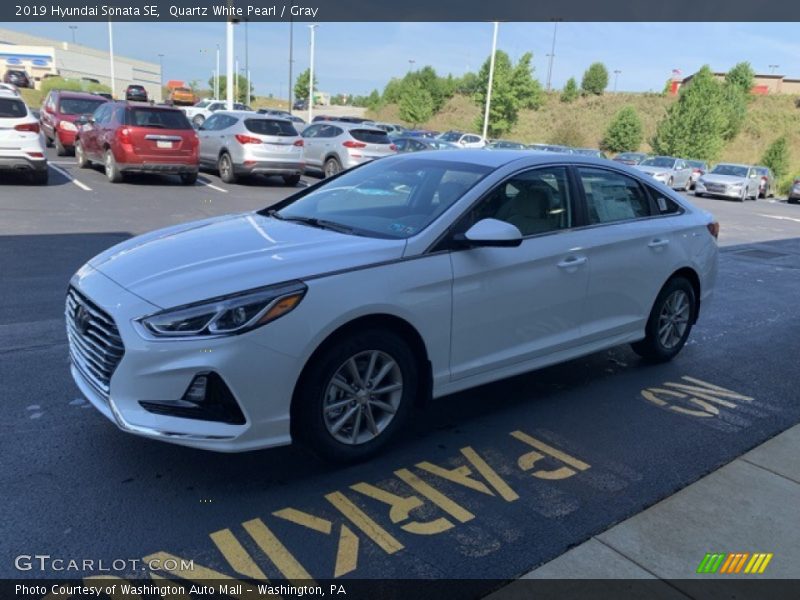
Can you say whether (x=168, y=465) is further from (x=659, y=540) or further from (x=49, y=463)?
(x=659, y=540)

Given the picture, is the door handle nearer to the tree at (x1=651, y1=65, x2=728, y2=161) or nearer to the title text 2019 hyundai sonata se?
the title text 2019 hyundai sonata se

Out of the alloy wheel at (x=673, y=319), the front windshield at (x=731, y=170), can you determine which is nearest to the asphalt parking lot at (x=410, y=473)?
the alloy wheel at (x=673, y=319)

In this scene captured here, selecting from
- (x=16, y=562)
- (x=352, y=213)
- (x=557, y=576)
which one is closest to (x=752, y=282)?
(x=352, y=213)

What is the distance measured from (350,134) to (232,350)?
15931mm

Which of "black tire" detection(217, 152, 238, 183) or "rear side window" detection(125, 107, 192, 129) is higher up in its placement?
"rear side window" detection(125, 107, 192, 129)

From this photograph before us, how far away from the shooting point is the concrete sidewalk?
290 centimetres

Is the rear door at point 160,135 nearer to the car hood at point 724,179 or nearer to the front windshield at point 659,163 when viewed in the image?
the front windshield at point 659,163

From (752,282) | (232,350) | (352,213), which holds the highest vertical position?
(352,213)

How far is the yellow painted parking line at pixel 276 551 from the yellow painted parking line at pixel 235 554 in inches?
3.0

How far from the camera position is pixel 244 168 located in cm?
1648

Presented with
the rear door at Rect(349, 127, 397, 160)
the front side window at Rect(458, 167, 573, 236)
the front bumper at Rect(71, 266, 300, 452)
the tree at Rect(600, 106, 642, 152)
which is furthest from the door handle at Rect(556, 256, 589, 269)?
the tree at Rect(600, 106, 642, 152)

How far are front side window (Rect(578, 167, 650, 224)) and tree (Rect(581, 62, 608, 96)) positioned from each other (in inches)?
3214

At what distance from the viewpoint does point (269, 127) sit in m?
16.6

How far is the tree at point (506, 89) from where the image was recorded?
5319 centimetres
